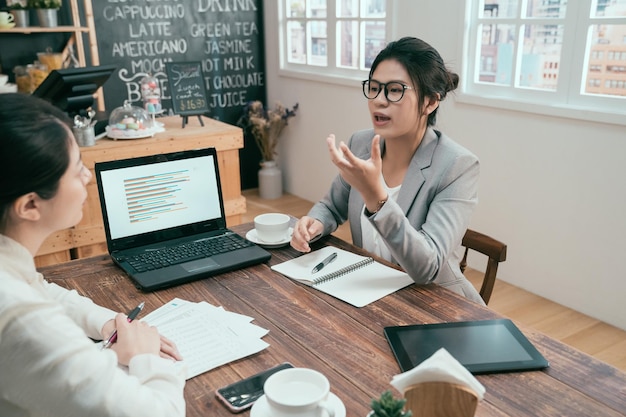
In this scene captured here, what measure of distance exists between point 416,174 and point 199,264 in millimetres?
701

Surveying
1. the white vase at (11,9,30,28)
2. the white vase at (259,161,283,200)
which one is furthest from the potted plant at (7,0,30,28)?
the white vase at (259,161,283,200)

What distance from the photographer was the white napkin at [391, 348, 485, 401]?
2.69ft

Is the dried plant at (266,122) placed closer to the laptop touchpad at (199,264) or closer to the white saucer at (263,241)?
the white saucer at (263,241)

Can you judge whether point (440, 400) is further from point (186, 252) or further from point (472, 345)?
point (186, 252)

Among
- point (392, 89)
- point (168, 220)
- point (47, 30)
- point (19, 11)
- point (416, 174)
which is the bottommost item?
point (168, 220)

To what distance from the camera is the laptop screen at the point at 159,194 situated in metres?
1.57

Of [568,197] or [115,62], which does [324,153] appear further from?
[568,197]

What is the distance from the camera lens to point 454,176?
1.66m

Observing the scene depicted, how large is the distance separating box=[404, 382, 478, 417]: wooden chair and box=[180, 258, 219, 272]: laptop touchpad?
0.81m

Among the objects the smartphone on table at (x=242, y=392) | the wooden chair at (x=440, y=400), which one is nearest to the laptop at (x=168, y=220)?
the smartphone on table at (x=242, y=392)

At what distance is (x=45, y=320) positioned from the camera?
81cm

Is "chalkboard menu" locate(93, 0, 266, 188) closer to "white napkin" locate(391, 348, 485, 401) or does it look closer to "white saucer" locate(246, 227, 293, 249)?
"white saucer" locate(246, 227, 293, 249)

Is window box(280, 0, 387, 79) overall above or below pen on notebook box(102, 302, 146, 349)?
above

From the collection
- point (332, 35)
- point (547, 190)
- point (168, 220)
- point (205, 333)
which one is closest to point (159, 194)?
point (168, 220)
